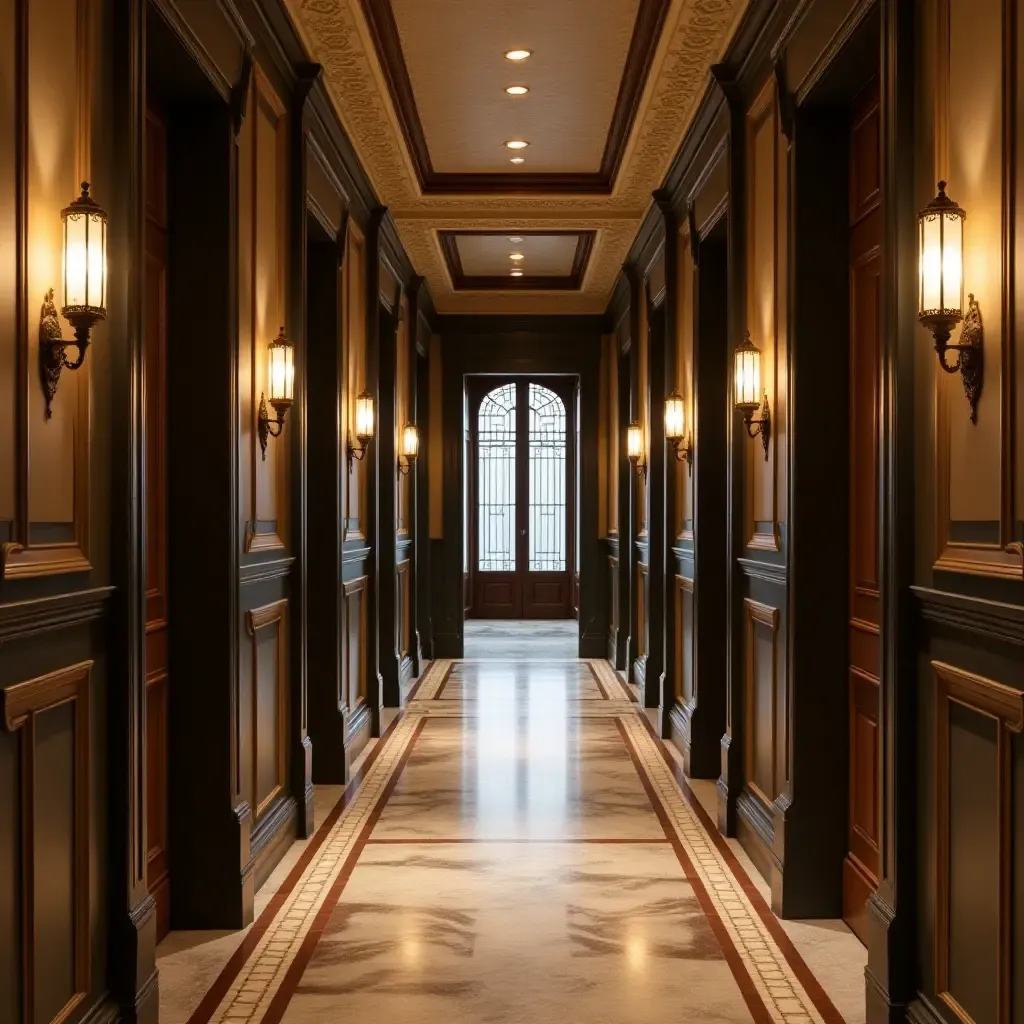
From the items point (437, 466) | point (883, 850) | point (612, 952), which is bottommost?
point (612, 952)

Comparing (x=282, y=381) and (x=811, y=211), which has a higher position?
(x=811, y=211)

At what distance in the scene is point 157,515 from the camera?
439 cm

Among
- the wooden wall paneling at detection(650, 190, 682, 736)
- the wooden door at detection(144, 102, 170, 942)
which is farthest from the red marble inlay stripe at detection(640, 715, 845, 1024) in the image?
the wooden door at detection(144, 102, 170, 942)

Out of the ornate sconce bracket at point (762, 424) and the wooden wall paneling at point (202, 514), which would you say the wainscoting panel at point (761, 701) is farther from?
the wooden wall paneling at point (202, 514)

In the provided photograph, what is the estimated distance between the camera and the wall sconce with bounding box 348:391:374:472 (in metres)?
7.46

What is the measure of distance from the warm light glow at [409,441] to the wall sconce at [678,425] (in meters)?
3.13

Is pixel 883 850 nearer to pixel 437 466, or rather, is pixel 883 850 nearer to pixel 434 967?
pixel 434 967

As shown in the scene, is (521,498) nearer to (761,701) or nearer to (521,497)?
(521,497)

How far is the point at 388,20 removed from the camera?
5.48m

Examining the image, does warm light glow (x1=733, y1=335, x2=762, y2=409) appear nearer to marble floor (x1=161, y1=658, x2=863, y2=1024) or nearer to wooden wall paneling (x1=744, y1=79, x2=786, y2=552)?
wooden wall paneling (x1=744, y1=79, x2=786, y2=552)

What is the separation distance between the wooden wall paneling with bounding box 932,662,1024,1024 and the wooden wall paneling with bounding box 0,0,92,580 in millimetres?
2214

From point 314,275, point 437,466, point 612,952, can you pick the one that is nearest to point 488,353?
point 437,466

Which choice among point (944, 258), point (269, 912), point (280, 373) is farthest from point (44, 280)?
point (269, 912)

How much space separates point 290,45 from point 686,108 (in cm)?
214
